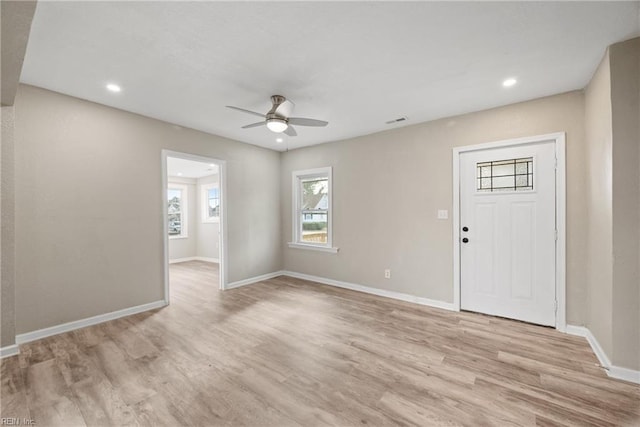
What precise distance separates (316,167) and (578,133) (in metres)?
3.63

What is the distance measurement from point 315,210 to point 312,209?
0.09 metres

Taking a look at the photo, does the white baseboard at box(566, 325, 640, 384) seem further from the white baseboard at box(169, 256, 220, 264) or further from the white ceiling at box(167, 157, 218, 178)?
the white baseboard at box(169, 256, 220, 264)

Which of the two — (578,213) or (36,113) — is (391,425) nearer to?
(578,213)

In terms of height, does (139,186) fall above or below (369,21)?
below

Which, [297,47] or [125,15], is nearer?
[125,15]

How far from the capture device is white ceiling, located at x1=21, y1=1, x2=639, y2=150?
5.72 ft

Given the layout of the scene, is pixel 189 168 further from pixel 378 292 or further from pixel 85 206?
pixel 378 292

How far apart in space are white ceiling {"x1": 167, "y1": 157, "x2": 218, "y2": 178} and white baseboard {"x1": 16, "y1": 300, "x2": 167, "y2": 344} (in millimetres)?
A: 3236

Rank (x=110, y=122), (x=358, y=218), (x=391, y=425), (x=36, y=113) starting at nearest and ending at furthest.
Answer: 1. (x=391, y=425)
2. (x=36, y=113)
3. (x=110, y=122)
4. (x=358, y=218)

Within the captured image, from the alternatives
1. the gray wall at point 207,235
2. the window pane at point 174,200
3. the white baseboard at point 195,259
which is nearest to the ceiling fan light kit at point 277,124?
the gray wall at point 207,235

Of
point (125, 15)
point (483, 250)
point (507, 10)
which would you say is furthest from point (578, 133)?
point (125, 15)

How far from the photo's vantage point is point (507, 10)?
1.74 meters

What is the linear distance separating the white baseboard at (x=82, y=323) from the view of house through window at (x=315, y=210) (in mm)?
2749

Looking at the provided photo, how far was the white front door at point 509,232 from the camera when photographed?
3.01 m
